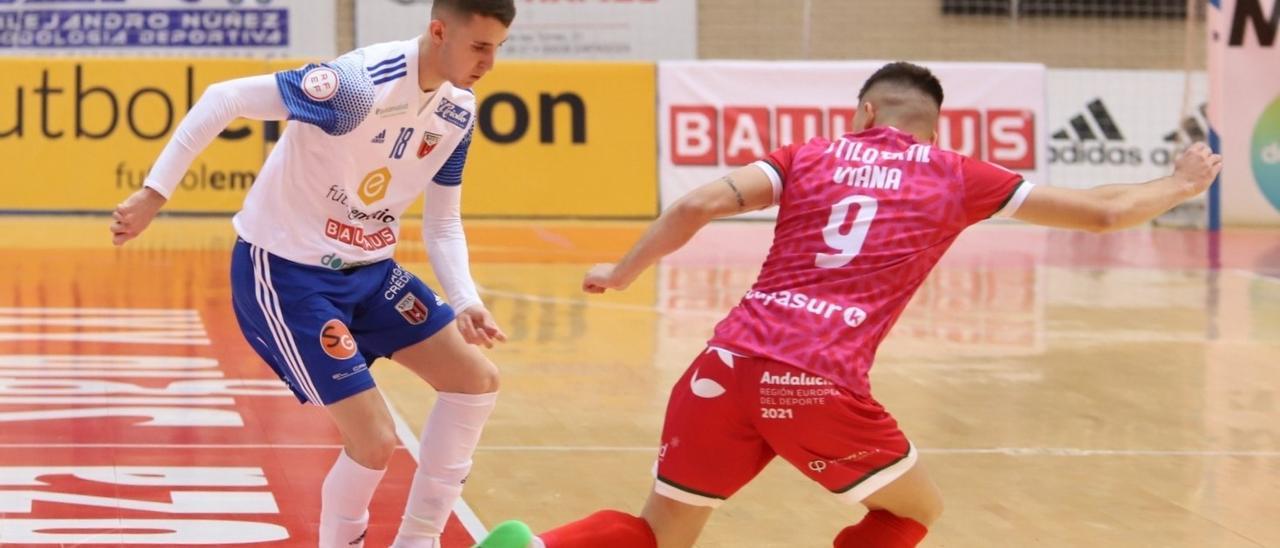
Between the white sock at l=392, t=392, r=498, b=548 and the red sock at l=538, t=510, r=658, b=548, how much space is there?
0.87 meters

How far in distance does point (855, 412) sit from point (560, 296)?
8.51 metres

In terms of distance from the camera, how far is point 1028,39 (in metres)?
24.2

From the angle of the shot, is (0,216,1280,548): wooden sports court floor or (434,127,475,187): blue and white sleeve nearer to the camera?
(434,127,475,187): blue and white sleeve

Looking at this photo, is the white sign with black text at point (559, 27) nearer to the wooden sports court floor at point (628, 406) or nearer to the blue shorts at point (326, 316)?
the wooden sports court floor at point (628, 406)

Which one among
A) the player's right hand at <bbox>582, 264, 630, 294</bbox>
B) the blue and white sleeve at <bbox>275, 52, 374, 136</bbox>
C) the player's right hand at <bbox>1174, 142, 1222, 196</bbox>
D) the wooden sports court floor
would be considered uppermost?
the blue and white sleeve at <bbox>275, 52, 374, 136</bbox>

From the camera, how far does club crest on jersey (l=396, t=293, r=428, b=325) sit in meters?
4.93

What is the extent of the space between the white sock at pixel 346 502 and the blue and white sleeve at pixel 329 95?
93 cm

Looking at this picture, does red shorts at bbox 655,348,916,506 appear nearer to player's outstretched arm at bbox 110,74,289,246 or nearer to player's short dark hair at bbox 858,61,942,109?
player's short dark hair at bbox 858,61,942,109

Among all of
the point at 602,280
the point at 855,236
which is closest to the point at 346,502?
the point at 602,280

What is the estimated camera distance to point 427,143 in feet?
16.0

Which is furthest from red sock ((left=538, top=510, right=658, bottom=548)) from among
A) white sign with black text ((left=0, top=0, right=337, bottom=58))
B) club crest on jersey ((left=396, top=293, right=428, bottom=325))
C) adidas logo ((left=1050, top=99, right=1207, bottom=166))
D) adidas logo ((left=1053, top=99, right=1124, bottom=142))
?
white sign with black text ((left=0, top=0, right=337, bottom=58))

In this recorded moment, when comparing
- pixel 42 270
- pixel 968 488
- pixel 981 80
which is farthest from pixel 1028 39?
pixel 968 488

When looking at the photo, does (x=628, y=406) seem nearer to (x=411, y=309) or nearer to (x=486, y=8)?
(x=411, y=309)

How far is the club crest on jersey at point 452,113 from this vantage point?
4.89 metres
